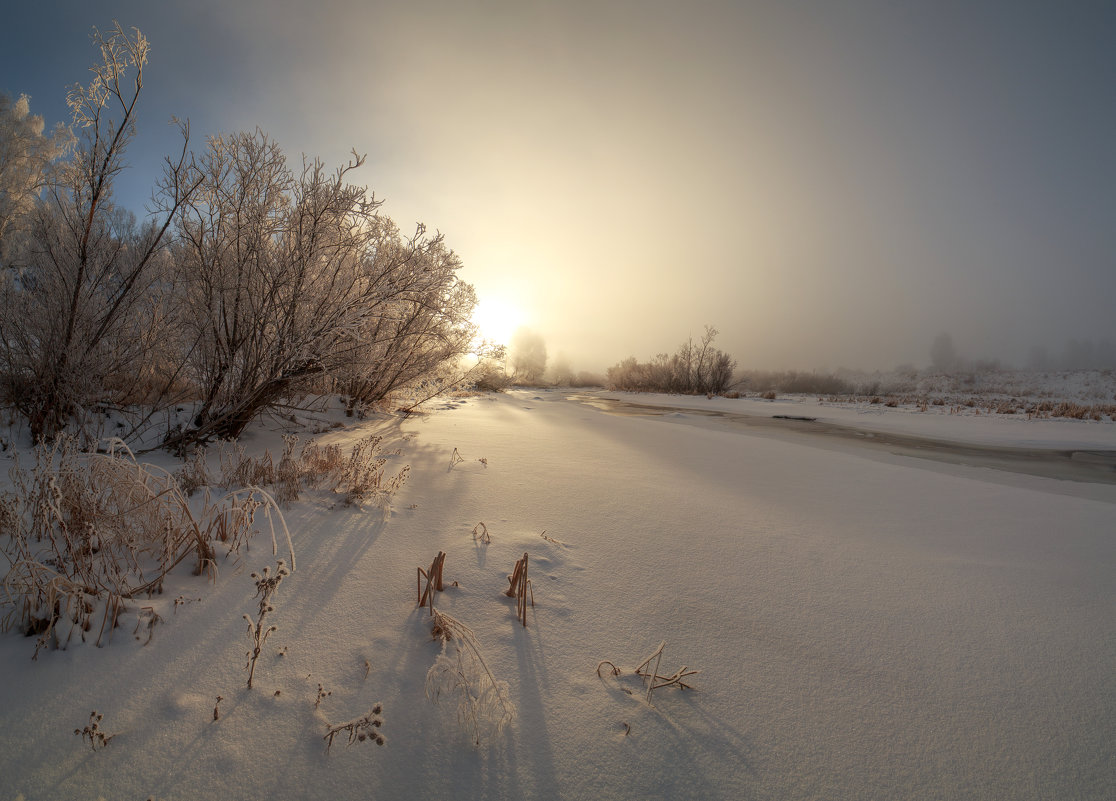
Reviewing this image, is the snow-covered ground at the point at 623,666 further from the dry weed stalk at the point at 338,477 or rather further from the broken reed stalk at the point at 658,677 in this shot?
the dry weed stalk at the point at 338,477

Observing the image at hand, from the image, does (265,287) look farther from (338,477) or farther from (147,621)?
(147,621)

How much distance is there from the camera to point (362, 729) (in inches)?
42.8

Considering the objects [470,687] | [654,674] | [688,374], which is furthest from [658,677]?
[688,374]

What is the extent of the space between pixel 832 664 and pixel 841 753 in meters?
0.38

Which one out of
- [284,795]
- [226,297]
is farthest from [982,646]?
[226,297]

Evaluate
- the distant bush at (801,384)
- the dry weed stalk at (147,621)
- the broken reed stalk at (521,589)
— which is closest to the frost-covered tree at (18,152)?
the dry weed stalk at (147,621)

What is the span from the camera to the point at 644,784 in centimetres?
102

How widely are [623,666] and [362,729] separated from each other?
2.57 feet

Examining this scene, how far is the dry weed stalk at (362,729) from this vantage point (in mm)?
1041

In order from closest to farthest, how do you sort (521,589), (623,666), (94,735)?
(94,735) < (623,666) < (521,589)

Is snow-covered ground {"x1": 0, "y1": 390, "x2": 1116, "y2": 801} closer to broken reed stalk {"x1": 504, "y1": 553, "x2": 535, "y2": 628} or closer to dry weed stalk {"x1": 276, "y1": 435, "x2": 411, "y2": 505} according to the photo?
broken reed stalk {"x1": 504, "y1": 553, "x2": 535, "y2": 628}

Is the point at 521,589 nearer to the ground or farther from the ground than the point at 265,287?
nearer to the ground

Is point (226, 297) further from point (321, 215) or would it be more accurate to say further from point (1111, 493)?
point (1111, 493)

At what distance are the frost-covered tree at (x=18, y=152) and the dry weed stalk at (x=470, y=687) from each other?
1780cm
